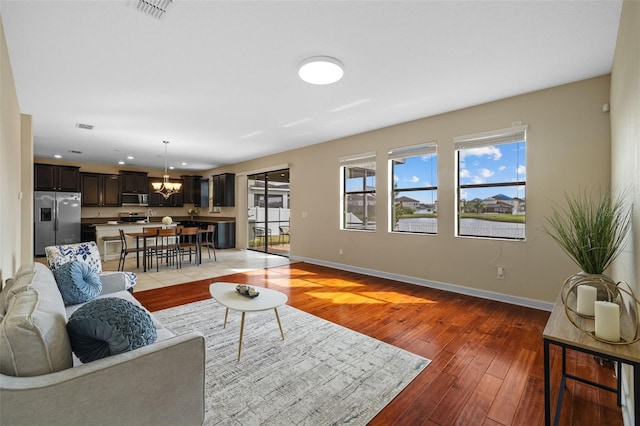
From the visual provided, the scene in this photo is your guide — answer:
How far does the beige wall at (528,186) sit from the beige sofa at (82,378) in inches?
148

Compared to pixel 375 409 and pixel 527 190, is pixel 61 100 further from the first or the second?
pixel 527 190

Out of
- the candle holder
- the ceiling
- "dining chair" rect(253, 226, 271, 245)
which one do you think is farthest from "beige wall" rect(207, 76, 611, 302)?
"dining chair" rect(253, 226, 271, 245)

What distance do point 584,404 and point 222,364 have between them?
250 cm

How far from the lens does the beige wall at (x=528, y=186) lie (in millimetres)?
3164

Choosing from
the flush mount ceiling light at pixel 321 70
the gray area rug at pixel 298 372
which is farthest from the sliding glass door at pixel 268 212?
the gray area rug at pixel 298 372

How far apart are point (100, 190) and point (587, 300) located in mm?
10553

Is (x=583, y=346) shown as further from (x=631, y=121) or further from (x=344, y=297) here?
(x=344, y=297)

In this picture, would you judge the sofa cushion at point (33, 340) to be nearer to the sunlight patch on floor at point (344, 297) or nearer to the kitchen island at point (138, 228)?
the sunlight patch on floor at point (344, 297)

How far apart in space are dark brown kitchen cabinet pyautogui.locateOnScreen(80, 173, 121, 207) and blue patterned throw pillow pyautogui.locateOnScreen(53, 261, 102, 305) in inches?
292

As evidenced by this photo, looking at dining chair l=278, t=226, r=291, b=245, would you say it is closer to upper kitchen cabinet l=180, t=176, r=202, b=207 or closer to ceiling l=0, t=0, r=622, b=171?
upper kitchen cabinet l=180, t=176, r=202, b=207

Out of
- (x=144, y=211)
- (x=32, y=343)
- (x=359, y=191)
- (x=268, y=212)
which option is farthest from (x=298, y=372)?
(x=144, y=211)

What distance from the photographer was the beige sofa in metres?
1.00

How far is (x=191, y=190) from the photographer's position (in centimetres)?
996

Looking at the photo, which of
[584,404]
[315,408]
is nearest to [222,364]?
[315,408]
